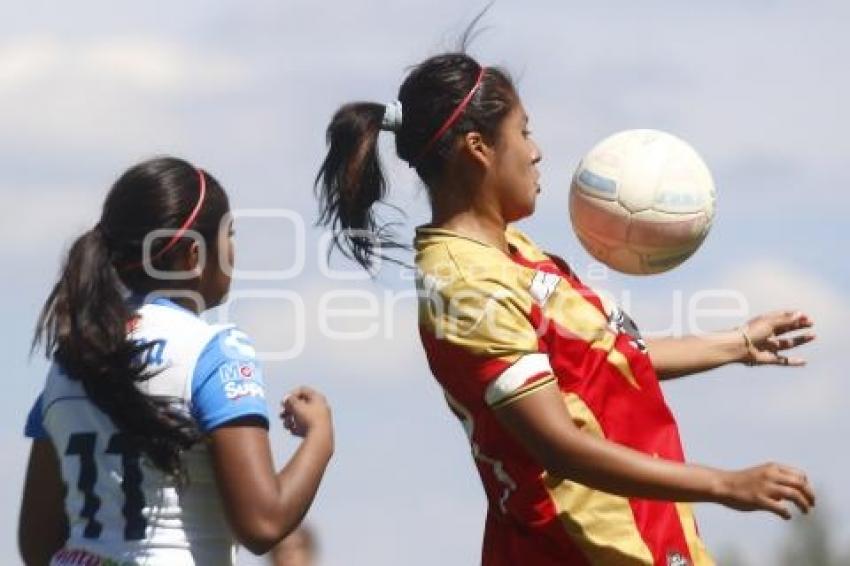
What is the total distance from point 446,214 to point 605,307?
21.5 inches

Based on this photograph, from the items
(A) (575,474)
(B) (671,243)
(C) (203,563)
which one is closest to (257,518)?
(C) (203,563)

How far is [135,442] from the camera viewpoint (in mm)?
6395

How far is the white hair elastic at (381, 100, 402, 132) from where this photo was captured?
7.39 meters

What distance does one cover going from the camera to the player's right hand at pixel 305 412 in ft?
21.5

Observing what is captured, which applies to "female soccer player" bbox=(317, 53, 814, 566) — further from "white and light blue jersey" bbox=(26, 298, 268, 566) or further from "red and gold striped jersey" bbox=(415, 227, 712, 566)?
"white and light blue jersey" bbox=(26, 298, 268, 566)

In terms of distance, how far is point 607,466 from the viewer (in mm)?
6711

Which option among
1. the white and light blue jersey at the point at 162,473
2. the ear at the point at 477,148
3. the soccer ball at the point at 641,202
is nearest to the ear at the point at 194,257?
the white and light blue jersey at the point at 162,473

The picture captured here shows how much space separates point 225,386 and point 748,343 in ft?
7.38

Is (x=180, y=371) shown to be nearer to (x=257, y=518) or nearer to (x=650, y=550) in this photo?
(x=257, y=518)

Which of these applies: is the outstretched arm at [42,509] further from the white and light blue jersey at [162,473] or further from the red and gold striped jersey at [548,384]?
the red and gold striped jersey at [548,384]

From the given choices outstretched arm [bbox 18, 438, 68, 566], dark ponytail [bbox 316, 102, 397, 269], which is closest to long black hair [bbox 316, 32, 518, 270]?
dark ponytail [bbox 316, 102, 397, 269]

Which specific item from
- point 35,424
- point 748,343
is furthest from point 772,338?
point 35,424

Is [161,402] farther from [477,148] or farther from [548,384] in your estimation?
[477,148]

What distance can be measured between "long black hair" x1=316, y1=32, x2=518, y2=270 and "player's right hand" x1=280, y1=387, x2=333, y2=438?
93cm
